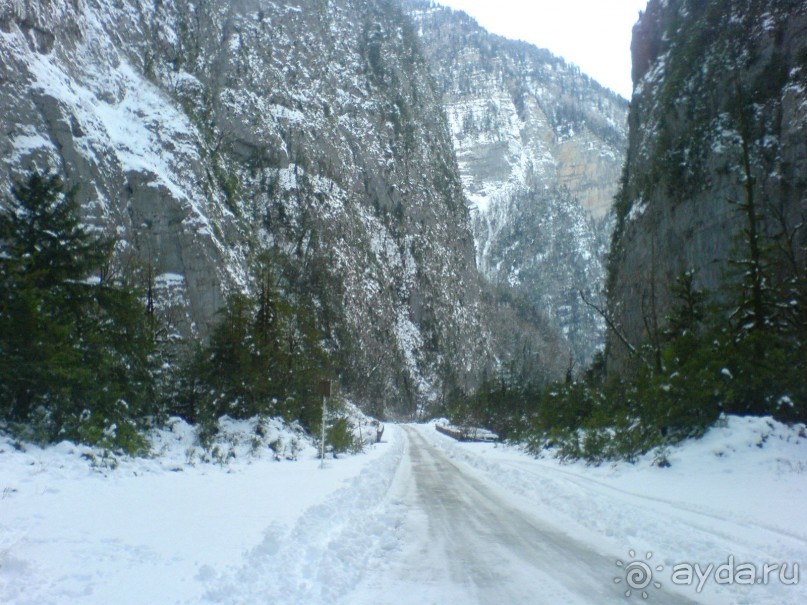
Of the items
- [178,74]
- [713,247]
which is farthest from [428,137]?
[713,247]

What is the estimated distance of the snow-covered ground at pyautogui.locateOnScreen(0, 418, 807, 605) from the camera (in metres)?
4.62

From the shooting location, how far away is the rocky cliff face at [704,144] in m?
30.4

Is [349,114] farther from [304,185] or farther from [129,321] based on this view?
[129,321]

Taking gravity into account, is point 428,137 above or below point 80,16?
above

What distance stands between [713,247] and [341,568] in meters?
35.0

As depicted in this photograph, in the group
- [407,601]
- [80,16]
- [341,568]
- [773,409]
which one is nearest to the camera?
[407,601]

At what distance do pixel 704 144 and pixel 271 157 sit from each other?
226ft

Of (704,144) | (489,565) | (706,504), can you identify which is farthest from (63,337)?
(704,144)

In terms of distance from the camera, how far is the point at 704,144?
36188 mm

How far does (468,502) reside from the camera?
1089 cm

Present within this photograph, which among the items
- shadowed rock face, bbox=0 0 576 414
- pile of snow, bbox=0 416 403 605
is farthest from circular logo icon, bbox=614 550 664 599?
shadowed rock face, bbox=0 0 576 414

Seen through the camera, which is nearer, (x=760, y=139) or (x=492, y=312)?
(x=760, y=139)

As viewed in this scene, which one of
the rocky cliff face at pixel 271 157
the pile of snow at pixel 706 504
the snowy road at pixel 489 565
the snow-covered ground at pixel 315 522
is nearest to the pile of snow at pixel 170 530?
the snow-covered ground at pixel 315 522

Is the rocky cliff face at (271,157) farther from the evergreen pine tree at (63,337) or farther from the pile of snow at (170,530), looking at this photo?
the pile of snow at (170,530)
